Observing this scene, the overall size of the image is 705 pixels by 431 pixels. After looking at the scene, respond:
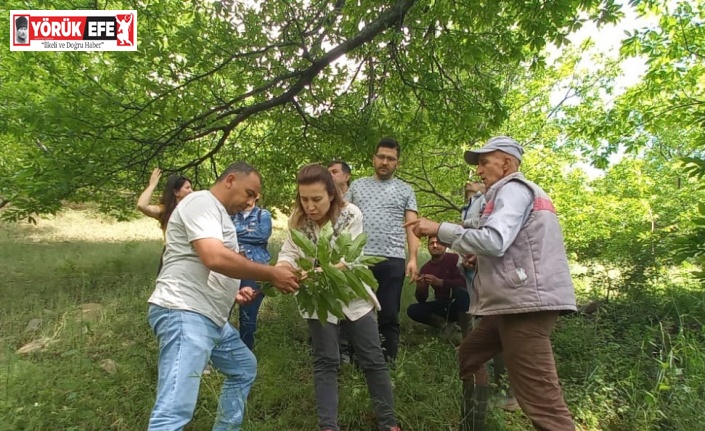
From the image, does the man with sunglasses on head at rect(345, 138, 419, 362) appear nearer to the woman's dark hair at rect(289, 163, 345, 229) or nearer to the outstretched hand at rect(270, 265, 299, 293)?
the woman's dark hair at rect(289, 163, 345, 229)

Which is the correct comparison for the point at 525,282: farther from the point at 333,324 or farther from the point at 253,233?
the point at 253,233

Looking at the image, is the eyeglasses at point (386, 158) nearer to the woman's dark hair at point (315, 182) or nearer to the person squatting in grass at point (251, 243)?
the woman's dark hair at point (315, 182)

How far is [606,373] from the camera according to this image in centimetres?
348

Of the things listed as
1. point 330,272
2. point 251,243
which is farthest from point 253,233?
point 330,272

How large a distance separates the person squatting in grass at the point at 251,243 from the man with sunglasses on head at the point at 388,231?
92 cm

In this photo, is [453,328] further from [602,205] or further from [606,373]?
[602,205]

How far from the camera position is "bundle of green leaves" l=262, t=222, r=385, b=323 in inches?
79.5

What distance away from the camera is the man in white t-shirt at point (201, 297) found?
6.42ft

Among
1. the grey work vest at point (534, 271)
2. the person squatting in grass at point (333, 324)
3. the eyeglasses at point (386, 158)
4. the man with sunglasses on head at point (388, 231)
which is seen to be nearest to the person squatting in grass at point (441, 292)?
the man with sunglasses on head at point (388, 231)

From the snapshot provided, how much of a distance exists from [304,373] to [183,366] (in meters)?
1.93

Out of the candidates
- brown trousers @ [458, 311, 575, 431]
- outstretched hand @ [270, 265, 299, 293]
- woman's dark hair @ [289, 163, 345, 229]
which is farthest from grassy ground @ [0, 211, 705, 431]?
woman's dark hair @ [289, 163, 345, 229]

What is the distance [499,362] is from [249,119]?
5.32 m

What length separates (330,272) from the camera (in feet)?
6.61

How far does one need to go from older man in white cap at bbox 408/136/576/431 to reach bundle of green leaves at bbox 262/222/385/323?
541 millimetres
